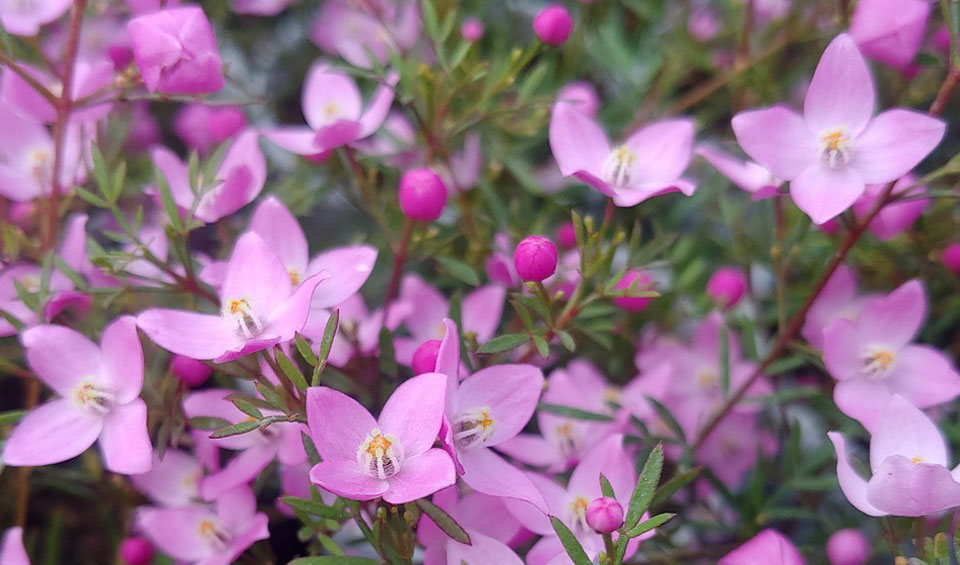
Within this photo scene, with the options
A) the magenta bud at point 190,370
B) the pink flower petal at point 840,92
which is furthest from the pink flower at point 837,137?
the magenta bud at point 190,370

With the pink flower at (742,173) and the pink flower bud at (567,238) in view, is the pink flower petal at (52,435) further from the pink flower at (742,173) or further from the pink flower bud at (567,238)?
the pink flower at (742,173)

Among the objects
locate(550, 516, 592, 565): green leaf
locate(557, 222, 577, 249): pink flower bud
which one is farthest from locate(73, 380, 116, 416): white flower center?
locate(557, 222, 577, 249): pink flower bud

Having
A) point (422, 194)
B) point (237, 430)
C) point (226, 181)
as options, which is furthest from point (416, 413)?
point (226, 181)

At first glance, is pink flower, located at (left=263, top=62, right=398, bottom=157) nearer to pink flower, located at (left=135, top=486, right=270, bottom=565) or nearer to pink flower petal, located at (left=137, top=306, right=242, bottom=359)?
pink flower petal, located at (left=137, top=306, right=242, bottom=359)

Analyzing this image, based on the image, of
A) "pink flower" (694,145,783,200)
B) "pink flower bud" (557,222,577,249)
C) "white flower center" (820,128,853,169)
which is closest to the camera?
"white flower center" (820,128,853,169)

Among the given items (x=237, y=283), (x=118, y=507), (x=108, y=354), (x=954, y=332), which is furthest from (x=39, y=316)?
(x=954, y=332)

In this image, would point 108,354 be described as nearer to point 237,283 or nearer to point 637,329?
point 237,283
